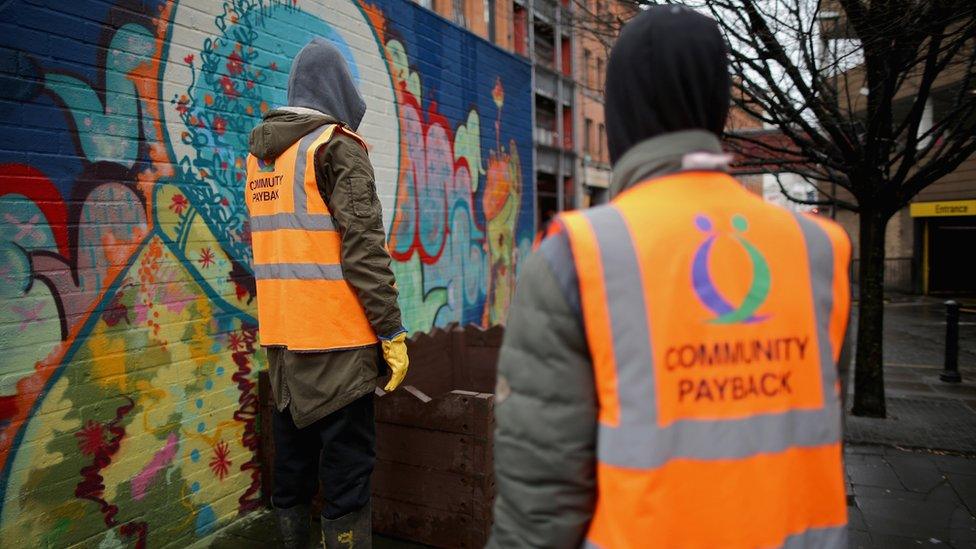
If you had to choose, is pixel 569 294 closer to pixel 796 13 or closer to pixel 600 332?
pixel 600 332

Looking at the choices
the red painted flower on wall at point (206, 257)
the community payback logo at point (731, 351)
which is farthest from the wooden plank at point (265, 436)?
the community payback logo at point (731, 351)

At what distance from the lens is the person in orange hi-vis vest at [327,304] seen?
2.61 meters

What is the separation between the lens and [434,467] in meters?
3.33

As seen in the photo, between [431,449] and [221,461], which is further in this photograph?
[221,461]

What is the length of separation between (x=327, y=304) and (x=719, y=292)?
1.78 meters

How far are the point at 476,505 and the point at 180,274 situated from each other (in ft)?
6.60

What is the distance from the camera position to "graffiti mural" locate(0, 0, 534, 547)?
2830 mm

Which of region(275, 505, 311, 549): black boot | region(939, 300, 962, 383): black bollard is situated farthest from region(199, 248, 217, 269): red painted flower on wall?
region(939, 300, 962, 383): black bollard

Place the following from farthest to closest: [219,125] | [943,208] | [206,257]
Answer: [943,208], [219,125], [206,257]

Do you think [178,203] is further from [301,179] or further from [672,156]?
[672,156]

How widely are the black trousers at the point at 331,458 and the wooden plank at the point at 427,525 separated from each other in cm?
72

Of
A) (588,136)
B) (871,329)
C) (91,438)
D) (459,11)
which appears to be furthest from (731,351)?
(588,136)

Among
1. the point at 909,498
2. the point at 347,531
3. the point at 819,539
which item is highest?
the point at 819,539

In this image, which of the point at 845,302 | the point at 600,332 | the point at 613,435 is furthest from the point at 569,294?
the point at 845,302
